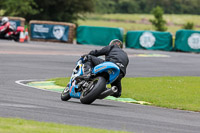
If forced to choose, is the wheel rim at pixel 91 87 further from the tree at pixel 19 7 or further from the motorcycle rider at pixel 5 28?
the tree at pixel 19 7

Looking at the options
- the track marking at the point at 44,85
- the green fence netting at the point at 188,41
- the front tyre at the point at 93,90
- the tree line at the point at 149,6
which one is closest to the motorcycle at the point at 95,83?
the front tyre at the point at 93,90

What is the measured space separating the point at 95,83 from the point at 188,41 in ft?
86.6

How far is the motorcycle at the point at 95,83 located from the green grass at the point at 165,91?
1933mm

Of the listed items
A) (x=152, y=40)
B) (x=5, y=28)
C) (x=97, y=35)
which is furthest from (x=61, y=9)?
(x=5, y=28)

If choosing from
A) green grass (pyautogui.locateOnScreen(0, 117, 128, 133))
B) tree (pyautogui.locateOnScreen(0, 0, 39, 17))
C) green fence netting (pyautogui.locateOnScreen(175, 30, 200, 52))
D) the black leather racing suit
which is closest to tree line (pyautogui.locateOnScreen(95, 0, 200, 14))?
tree (pyautogui.locateOnScreen(0, 0, 39, 17))

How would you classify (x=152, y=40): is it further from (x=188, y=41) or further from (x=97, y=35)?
(x=97, y=35)

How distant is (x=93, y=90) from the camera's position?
36.1ft

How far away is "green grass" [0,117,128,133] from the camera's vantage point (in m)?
7.23

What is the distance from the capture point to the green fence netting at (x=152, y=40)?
1480 inches

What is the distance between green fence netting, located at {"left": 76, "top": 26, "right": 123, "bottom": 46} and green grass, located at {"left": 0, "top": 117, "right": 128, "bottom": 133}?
101 ft

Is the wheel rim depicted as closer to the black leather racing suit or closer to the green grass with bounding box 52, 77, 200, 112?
the black leather racing suit

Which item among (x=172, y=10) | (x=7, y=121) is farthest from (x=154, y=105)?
(x=172, y=10)

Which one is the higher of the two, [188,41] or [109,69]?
[109,69]

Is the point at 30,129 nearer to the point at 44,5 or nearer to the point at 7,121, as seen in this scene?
the point at 7,121
